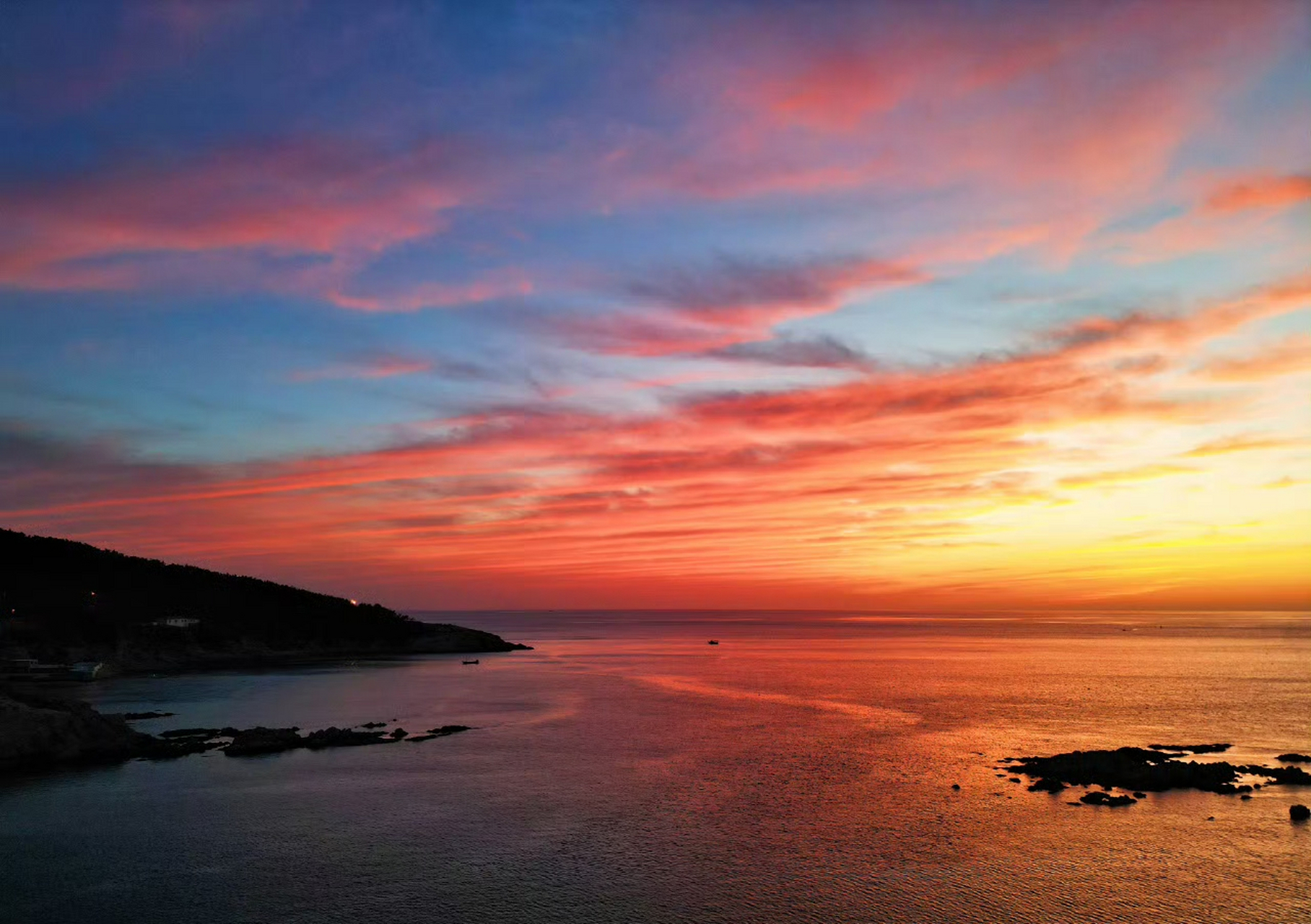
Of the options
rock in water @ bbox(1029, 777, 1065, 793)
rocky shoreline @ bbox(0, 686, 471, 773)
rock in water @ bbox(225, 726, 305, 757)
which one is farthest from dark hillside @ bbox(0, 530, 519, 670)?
rock in water @ bbox(1029, 777, 1065, 793)

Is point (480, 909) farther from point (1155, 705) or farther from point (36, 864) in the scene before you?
point (1155, 705)

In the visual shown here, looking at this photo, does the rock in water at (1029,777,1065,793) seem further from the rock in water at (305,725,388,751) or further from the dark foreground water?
the rock in water at (305,725,388,751)

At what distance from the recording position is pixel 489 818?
43.0 m

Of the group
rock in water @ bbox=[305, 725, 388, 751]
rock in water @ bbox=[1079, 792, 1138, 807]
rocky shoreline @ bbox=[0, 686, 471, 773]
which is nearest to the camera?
rock in water @ bbox=[1079, 792, 1138, 807]

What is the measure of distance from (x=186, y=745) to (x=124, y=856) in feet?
87.8

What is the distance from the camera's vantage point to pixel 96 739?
58344 mm

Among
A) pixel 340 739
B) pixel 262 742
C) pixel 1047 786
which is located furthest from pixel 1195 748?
pixel 262 742

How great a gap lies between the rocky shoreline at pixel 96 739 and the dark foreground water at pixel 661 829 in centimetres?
266

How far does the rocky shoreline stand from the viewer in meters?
55.1

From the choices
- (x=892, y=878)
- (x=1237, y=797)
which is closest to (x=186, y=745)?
(x=892, y=878)

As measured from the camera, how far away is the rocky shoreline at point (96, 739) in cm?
5506

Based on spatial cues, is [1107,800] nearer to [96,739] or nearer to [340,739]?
[340,739]

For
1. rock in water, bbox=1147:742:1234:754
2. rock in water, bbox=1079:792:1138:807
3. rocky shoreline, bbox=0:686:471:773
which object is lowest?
rock in water, bbox=1147:742:1234:754

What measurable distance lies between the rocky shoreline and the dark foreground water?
2664mm
